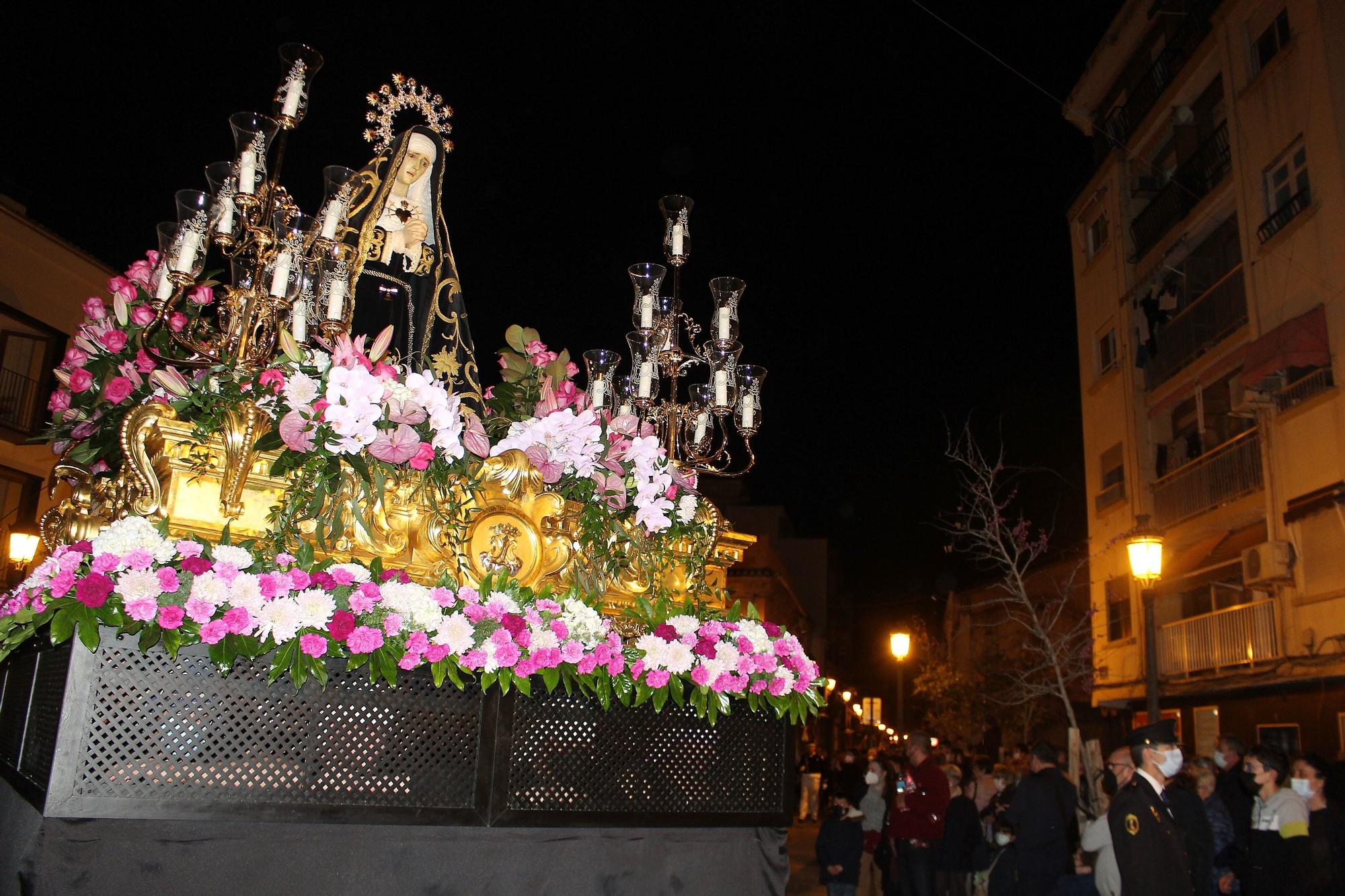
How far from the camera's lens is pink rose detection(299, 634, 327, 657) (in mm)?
3859

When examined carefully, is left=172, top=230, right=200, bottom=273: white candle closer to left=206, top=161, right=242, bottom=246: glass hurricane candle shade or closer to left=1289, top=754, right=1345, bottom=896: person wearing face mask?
left=206, top=161, right=242, bottom=246: glass hurricane candle shade

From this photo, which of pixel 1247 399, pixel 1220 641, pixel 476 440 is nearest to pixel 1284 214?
pixel 1247 399

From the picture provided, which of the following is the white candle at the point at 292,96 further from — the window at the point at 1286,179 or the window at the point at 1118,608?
the window at the point at 1118,608

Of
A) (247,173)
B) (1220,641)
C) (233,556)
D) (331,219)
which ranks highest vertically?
(247,173)

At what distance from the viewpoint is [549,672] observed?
439 centimetres

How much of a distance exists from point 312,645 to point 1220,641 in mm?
15229

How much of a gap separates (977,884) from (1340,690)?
6.75 m

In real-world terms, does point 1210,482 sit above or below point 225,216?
above

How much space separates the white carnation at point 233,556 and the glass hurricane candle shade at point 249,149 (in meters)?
1.63

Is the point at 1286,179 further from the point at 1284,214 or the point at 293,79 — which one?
the point at 293,79

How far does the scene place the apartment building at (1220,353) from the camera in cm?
1346

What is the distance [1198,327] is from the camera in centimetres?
1731

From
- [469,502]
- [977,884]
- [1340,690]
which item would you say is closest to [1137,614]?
[1340,690]

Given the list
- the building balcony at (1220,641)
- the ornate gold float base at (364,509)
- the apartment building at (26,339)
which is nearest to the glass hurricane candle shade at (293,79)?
the ornate gold float base at (364,509)
